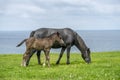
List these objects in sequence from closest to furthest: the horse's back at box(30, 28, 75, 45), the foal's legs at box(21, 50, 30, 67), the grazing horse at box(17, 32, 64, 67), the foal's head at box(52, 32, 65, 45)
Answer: the grazing horse at box(17, 32, 64, 67) → the foal's head at box(52, 32, 65, 45) → the foal's legs at box(21, 50, 30, 67) → the horse's back at box(30, 28, 75, 45)

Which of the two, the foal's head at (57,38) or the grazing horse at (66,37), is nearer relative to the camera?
the foal's head at (57,38)

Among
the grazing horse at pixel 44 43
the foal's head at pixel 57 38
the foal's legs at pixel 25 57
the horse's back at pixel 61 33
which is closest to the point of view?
the grazing horse at pixel 44 43

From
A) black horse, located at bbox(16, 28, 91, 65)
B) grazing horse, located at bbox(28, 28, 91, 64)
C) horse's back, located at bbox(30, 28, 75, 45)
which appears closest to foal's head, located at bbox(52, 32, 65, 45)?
black horse, located at bbox(16, 28, 91, 65)

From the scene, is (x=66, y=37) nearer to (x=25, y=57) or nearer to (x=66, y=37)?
(x=66, y=37)

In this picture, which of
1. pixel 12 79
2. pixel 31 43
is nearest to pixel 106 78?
pixel 12 79

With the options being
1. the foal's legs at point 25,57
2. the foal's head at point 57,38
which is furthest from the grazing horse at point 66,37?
the foal's legs at point 25,57

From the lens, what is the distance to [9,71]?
24578 millimetres

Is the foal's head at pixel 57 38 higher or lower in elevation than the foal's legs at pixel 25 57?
higher

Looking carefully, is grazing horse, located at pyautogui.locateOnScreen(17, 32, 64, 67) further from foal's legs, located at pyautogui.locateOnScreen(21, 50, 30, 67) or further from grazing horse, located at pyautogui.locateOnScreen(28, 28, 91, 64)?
grazing horse, located at pyautogui.locateOnScreen(28, 28, 91, 64)

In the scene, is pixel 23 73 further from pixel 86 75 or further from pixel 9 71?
pixel 86 75

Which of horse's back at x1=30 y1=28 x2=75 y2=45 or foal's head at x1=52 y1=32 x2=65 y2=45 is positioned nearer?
foal's head at x1=52 y1=32 x2=65 y2=45

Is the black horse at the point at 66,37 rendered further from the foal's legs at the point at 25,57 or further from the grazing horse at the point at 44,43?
the foal's legs at the point at 25,57

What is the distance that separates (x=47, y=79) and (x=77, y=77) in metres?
1.76

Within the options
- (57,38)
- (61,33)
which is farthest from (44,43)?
(61,33)
